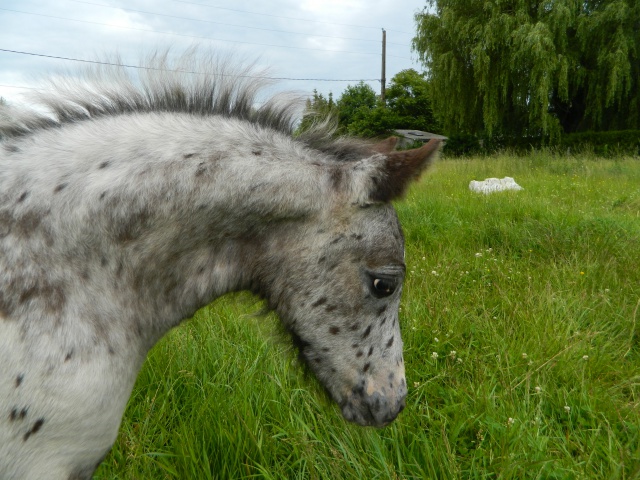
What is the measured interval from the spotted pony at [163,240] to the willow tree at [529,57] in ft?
57.7

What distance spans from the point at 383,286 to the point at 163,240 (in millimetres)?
810

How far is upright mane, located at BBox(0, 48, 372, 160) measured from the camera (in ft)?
6.02

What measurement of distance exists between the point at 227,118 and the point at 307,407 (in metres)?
1.58

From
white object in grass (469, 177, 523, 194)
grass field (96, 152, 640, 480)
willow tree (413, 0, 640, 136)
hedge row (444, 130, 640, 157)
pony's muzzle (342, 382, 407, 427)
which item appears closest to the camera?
pony's muzzle (342, 382, 407, 427)

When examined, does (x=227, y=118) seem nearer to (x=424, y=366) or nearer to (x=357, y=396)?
(x=357, y=396)

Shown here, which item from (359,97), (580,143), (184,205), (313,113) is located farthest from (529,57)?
(359,97)

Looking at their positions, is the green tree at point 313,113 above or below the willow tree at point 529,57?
below

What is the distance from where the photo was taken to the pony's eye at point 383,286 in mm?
1851

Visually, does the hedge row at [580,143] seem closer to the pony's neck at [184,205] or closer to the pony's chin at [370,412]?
the pony's chin at [370,412]

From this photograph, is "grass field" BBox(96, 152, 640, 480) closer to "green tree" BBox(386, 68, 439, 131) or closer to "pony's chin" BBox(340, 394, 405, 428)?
"pony's chin" BBox(340, 394, 405, 428)

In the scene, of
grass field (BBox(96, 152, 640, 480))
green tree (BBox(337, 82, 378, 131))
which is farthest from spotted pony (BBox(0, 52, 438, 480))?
green tree (BBox(337, 82, 378, 131))

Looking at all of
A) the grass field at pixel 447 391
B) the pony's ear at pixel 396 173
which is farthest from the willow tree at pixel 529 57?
the pony's ear at pixel 396 173

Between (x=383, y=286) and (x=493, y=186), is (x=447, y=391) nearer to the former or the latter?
(x=383, y=286)

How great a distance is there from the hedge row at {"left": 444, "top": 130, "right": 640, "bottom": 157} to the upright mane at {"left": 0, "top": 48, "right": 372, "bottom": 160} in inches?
638
